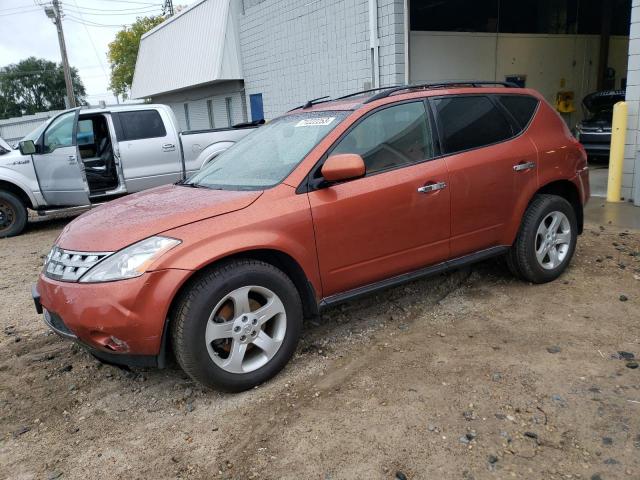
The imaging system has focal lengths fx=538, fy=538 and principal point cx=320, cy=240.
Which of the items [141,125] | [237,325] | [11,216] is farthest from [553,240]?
[11,216]

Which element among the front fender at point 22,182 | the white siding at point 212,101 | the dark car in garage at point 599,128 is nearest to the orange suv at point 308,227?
the front fender at point 22,182

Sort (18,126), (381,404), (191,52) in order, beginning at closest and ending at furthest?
(381,404), (191,52), (18,126)

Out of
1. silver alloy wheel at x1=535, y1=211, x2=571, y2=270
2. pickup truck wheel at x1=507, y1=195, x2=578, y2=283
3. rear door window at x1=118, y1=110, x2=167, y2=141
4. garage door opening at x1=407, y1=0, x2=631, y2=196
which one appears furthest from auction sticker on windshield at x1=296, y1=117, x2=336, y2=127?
garage door opening at x1=407, y1=0, x2=631, y2=196

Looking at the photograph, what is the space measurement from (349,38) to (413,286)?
25.2 ft

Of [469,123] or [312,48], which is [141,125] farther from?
[469,123]

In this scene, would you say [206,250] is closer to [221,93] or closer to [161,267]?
[161,267]

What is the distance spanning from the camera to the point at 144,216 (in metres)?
3.32

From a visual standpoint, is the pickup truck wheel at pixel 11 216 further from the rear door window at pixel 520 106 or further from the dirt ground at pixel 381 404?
the rear door window at pixel 520 106

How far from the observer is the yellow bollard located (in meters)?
7.54

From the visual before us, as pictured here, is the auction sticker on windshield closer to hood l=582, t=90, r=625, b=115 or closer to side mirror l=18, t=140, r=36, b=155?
side mirror l=18, t=140, r=36, b=155

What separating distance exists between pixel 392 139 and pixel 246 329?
1.74 meters

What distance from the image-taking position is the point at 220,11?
52.3 ft

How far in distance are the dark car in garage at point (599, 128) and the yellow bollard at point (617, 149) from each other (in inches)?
156

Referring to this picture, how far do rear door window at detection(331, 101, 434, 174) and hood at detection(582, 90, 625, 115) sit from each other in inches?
393
